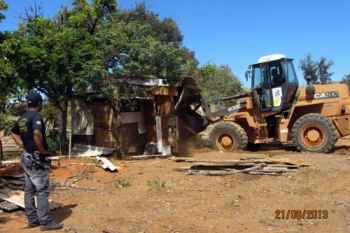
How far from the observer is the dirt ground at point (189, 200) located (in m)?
7.47

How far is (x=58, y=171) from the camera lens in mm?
11758

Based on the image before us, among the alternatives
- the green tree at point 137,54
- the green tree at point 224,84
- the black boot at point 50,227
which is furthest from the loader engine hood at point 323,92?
the green tree at point 224,84

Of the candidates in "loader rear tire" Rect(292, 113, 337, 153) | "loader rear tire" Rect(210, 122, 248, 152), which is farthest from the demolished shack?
"loader rear tire" Rect(292, 113, 337, 153)

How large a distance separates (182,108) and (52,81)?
506 cm

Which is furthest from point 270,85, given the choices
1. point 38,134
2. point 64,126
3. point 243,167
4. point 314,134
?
point 38,134

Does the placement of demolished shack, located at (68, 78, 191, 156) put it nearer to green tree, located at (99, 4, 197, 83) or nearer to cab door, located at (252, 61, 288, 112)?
green tree, located at (99, 4, 197, 83)

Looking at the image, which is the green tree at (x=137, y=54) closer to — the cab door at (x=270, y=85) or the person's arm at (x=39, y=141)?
the cab door at (x=270, y=85)

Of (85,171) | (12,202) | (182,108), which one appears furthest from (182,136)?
(12,202)

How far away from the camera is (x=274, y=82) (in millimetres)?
16266

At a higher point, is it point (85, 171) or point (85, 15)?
point (85, 15)

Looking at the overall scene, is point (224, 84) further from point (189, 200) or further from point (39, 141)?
point (39, 141)

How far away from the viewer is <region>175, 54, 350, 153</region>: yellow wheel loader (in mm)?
15344

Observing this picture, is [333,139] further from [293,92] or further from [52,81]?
[52,81]
